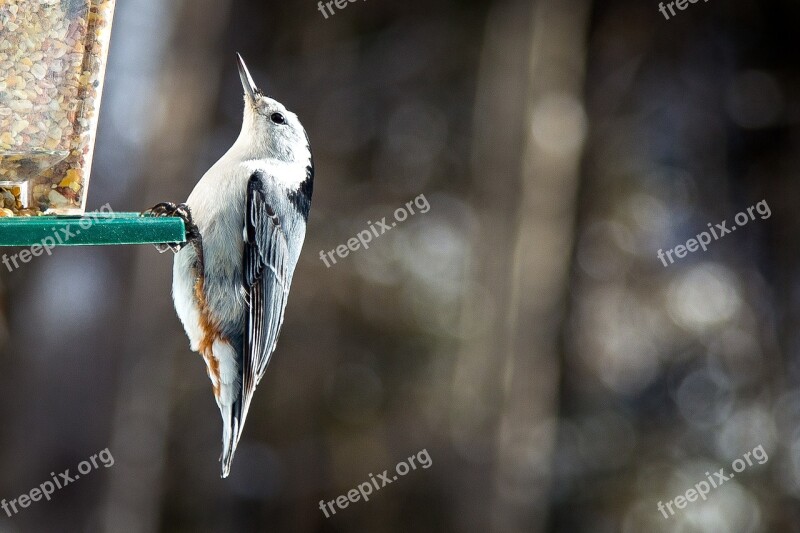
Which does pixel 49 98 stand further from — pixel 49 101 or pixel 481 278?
pixel 481 278

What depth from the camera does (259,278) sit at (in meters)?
2.53

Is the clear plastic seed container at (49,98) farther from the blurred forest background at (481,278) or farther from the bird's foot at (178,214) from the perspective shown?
the blurred forest background at (481,278)

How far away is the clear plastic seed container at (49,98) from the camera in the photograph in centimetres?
205

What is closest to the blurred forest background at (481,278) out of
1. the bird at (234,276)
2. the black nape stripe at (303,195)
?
the black nape stripe at (303,195)

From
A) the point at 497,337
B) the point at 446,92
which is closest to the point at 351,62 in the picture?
the point at 446,92

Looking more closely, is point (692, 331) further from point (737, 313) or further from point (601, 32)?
point (601, 32)

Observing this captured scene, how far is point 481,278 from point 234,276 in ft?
11.2

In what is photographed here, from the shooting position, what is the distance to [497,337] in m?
→ 5.67

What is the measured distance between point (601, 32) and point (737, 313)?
6.40 feet

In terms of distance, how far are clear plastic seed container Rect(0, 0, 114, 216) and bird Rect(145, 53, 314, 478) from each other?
32cm

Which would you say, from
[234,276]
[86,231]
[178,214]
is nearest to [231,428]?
[234,276]

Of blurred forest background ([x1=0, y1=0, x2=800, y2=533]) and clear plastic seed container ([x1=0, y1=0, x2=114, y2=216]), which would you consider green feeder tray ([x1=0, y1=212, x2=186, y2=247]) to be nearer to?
clear plastic seed container ([x1=0, y1=0, x2=114, y2=216])

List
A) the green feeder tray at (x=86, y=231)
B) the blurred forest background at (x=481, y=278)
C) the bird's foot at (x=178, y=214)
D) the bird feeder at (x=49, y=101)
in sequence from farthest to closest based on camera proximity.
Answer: the blurred forest background at (x=481, y=278)
the bird's foot at (x=178, y=214)
the bird feeder at (x=49, y=101)
the green feeder tray at (x=86, y=231)

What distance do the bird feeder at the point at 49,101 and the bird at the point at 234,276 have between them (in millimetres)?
319
